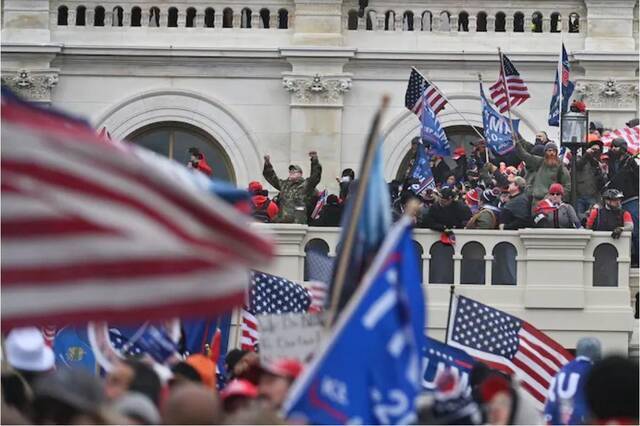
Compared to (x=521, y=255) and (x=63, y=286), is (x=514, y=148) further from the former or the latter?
(x=63, y=286)

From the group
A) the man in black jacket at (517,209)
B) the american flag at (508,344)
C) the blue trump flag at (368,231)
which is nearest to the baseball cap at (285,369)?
the blue trump flag at (368,231)

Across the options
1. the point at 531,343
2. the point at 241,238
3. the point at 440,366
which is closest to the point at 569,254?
the point at 531,343

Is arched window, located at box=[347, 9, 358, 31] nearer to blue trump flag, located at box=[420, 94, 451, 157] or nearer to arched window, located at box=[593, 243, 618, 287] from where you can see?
blue trump flag, located at box=[420, 94, 451, 157]

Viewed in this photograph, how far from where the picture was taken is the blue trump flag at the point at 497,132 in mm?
29250

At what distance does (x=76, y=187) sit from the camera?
803cm

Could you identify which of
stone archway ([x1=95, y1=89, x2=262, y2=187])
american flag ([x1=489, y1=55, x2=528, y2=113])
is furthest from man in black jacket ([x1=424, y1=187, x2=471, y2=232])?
stone archway ([x1=95, y1=89, x2=262, y2=187])

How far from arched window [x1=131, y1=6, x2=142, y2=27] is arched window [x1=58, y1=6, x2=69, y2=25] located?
1005 millimetres

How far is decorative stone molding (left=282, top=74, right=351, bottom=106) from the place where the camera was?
34.5 metres

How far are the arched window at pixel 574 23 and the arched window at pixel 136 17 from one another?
21.6 ft

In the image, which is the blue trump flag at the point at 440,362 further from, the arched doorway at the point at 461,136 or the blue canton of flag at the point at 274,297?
the arched doorway at the point at 461,136

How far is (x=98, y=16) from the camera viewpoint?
3522 cm

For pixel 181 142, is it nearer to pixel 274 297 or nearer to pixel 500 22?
pixel 500 22

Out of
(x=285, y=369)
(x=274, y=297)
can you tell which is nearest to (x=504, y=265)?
(x=274, y=297)

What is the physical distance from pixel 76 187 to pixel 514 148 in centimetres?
2121
